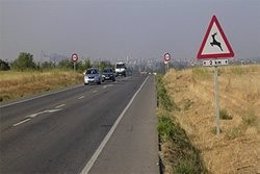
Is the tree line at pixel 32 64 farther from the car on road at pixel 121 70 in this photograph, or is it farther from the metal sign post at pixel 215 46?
the metal sign post at pixel 215 46

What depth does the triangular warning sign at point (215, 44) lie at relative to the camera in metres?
13.7

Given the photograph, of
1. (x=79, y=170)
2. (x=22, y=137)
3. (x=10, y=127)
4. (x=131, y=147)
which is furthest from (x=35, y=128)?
(x=79, y=170)

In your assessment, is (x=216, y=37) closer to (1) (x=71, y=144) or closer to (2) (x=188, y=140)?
(2) (x=188, y=140)

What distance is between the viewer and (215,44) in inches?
542

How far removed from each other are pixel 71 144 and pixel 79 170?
3.55 meters

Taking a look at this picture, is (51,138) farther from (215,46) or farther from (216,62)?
(215,46)

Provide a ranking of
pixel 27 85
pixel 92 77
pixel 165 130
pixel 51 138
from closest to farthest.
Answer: pixel 51 138 → pixel 165 130 → pixel 27 85 → pixel 92 77

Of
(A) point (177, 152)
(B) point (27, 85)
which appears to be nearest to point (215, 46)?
(A) point (177, 152)

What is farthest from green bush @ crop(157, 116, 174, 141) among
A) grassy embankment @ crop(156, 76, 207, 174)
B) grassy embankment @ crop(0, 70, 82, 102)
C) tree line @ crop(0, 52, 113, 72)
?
tree line @ crop(0, 52, 113, 72)

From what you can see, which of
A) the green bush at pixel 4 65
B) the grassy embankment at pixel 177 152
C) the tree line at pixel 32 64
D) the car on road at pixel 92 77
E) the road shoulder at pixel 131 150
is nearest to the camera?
the grassy embankment at pixel 177 152

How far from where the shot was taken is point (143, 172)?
9781mm

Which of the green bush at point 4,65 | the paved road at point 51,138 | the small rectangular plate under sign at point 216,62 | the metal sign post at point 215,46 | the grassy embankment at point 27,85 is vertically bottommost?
the green bush at point 4,65

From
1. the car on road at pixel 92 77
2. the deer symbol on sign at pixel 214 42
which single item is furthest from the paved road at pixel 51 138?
the car on road at pixel 92 77

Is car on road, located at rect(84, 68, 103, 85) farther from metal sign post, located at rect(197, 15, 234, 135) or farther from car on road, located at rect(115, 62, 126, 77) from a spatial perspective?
metal sign post, located at rect(197, 15, 234, 135)
